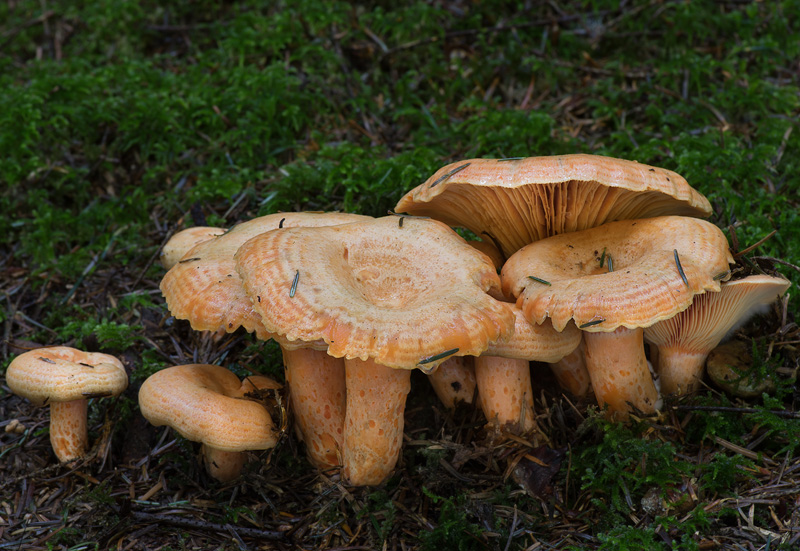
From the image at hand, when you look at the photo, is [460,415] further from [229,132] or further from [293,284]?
[229,132]

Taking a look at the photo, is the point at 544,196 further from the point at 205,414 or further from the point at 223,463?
the point at 223,463

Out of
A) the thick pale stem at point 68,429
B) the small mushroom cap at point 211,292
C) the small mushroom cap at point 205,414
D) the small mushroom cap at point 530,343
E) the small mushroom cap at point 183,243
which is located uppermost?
the small mushroom cap at point 211,292

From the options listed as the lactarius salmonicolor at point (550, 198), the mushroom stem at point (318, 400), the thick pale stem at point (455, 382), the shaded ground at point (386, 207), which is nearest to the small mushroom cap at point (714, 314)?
the shaded ground at point (386, 207)

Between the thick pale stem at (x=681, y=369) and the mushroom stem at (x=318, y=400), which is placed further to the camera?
the thick pale stem at (x=681, y=369)

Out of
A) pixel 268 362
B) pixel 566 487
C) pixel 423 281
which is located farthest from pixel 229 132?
pixel 566 487

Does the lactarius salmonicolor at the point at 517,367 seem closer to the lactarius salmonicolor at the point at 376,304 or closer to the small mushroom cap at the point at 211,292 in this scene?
the lactarius salmonicolor at the point at 376,304
